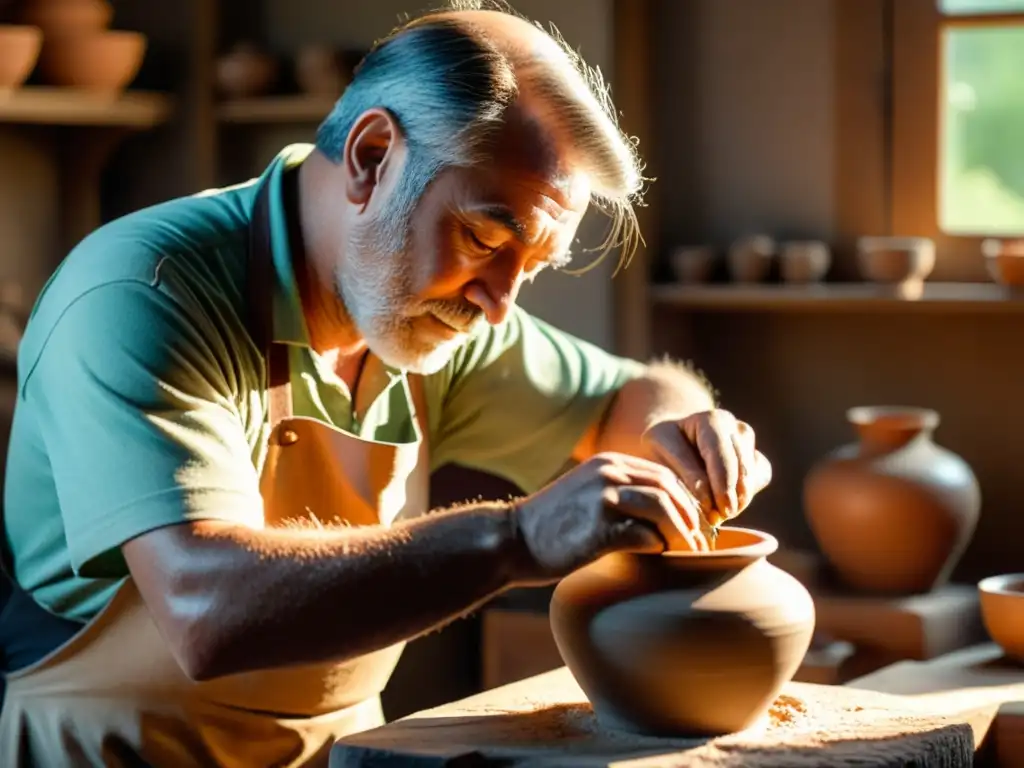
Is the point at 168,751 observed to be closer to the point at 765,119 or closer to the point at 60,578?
the point at 60,578

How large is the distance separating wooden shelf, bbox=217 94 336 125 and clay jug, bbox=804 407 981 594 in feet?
5.23

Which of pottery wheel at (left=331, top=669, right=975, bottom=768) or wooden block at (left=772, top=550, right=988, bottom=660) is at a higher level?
pottery wheel at (left=331, top=669, right=975, bottom=768)

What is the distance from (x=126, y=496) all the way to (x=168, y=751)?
20.2 inches

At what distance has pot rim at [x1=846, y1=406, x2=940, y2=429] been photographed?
387 centimetres

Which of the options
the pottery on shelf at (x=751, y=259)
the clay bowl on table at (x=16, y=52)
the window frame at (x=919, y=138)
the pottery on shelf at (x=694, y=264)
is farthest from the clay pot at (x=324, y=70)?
the window frame at (x=919, y=138)

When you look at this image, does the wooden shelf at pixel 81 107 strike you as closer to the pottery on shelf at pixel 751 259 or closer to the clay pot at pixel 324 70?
the clay pot at pixel 324 70

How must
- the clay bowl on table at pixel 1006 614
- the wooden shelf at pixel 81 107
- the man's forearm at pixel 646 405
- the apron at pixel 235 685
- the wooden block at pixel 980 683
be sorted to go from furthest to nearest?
the wooden shelf at pixel 81 107 < the clay bowl on table at pixel 1006 614 < the man's forearm at pixel 646 405 < the wooden block at pixel 980 683 < the apron at pixel 235 685

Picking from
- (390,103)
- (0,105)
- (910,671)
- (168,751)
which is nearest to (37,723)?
(168,751)

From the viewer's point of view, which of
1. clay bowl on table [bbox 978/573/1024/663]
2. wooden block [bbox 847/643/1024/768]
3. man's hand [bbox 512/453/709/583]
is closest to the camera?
man's hand [bbox 512/453/709/583]

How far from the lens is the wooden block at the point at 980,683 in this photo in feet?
8.41

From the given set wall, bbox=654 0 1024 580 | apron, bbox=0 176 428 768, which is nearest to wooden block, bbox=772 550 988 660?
wall, bbox=654 0 1024 580

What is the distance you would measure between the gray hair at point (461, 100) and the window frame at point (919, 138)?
187 centimetres

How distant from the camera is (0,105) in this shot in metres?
3.98

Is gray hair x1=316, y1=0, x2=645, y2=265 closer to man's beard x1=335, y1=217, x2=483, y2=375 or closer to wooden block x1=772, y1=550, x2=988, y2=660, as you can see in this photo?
man's beard x1=335, y1=217, x2=483, y2=375
